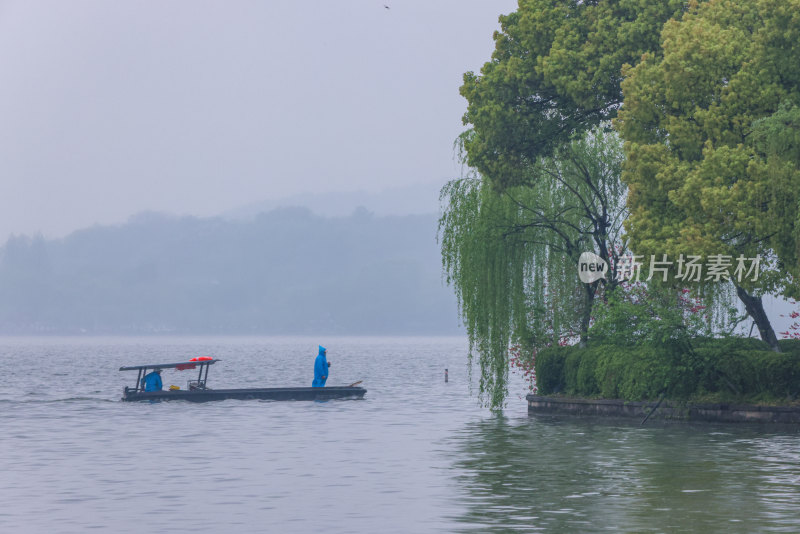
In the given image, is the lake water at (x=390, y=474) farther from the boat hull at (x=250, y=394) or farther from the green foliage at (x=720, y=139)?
the boat hull at (x=250, y=394)

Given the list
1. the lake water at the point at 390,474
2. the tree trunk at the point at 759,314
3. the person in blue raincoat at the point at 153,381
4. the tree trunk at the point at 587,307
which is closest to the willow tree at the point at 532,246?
the tree trunk at the point at 587,307

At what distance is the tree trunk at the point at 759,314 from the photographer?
3700cm

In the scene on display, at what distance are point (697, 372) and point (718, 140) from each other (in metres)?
7.00

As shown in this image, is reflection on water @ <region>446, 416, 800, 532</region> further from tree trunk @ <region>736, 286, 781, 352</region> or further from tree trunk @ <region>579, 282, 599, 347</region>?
tree trunk @ <region>579, 282, 599, 347</region>

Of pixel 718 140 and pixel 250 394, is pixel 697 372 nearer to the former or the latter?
pixel 718 140

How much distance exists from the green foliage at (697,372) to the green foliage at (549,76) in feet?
22.6

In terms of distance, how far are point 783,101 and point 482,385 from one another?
14492 mm

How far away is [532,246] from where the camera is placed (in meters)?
41.6

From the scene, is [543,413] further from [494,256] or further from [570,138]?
[570,138]

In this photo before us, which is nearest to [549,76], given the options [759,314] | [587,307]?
[587,307]

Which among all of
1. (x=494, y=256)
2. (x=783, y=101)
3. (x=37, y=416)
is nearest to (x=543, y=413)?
(x=494, y=256)

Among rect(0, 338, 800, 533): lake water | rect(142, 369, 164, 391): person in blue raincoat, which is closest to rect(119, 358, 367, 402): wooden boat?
rect(142, 369, 164, 391): person in blue raincoat

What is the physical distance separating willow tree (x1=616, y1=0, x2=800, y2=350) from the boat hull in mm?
20753

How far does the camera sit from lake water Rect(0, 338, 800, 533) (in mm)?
18125
